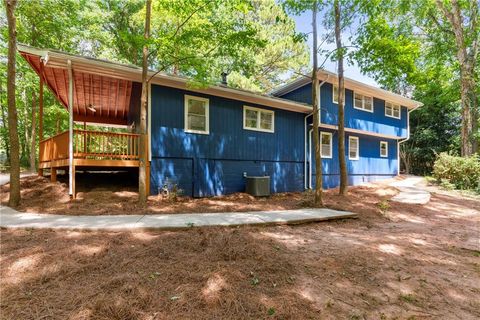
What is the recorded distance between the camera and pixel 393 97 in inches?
575

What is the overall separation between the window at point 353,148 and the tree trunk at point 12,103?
554 inches

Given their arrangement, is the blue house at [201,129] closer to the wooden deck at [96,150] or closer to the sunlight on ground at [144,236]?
the wooden deck at [96,150]

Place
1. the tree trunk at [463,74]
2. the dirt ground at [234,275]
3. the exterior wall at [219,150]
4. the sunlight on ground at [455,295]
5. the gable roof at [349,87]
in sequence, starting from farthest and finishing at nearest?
1. the tree trunk at [463,74]
2. the gable roof at [349,87]
3. the exterior wall at [219,150]
4. the sunlight on ground at [455,295]
5. the dirt ground at [234,275]

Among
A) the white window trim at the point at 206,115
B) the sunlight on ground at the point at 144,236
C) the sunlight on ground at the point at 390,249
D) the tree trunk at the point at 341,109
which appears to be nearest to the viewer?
the sunlight on ground at the point at 390,249

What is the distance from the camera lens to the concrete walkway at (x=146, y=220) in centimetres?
455

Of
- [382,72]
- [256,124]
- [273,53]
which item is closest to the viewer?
[382,72]

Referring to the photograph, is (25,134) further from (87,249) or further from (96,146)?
(87,249)

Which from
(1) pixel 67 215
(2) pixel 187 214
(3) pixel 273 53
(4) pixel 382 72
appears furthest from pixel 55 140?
(3) pixel 273 53

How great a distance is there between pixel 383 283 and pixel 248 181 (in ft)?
22.0

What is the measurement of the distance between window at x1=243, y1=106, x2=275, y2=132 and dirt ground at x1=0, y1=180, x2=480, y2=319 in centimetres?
607

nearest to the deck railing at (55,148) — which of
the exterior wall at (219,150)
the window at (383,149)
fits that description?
the exterior wall at (219,150)

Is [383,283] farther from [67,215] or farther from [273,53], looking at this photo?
[273,53]

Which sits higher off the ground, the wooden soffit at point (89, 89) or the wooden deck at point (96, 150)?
the wooden soffit at point (89, 89)

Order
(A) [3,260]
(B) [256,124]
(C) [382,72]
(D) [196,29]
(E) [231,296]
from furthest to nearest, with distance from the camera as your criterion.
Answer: (B) [256,124] → (C) [382,72] → (D) [196,29] → (A) [3,260] → (E) [231,296]
